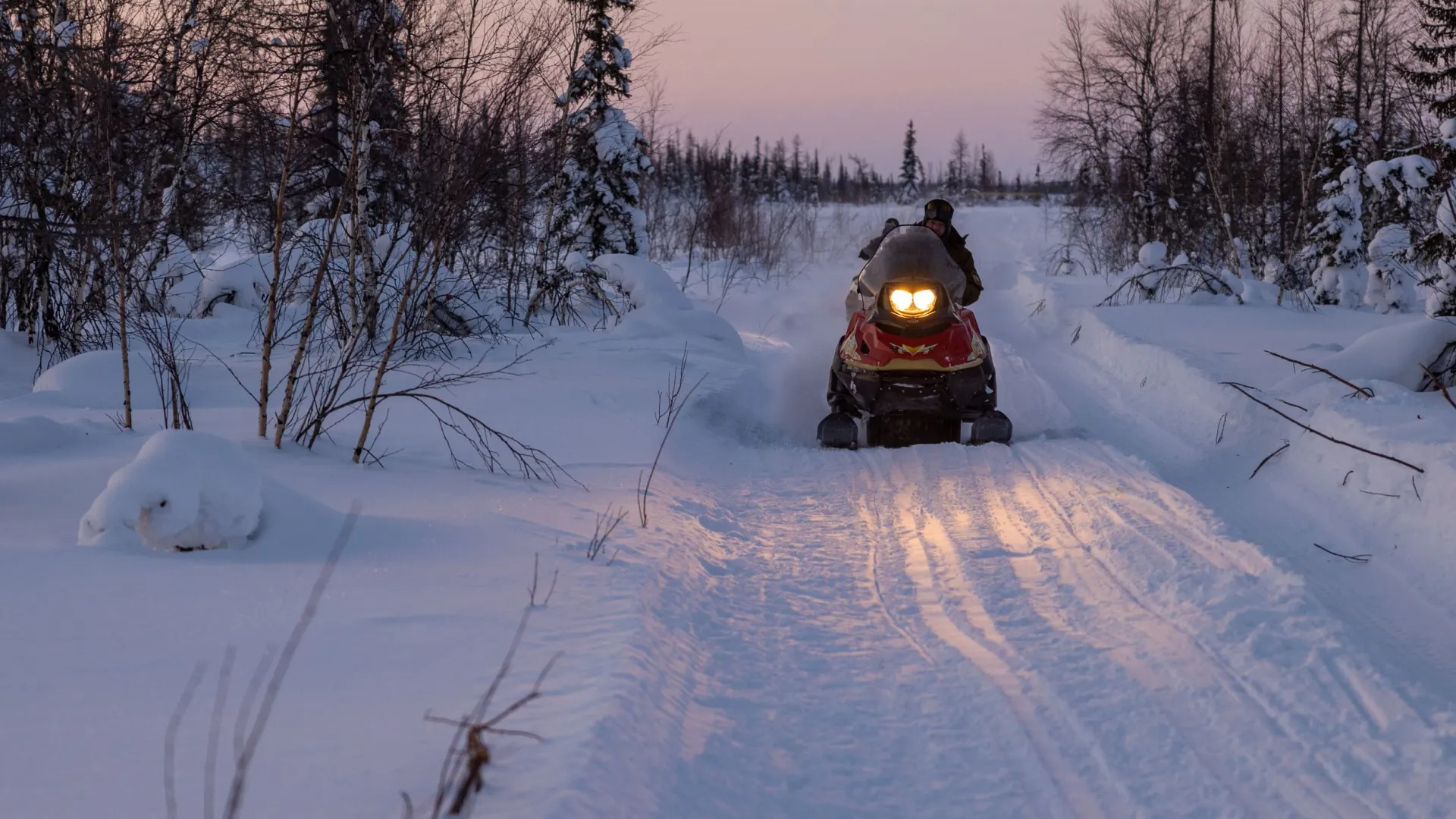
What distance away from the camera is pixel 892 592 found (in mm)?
4441

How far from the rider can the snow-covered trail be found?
10.9 ft

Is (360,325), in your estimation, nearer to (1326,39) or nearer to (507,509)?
(507,509)

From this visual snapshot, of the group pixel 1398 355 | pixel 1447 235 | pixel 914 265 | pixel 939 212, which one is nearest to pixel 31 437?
pixel 914 265

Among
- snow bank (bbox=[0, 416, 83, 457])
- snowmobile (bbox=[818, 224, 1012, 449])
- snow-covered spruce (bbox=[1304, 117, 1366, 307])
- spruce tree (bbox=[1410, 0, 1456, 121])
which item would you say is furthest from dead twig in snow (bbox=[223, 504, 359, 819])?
snow-covered spruce (bbox=[1304, 117, 1366, 307])

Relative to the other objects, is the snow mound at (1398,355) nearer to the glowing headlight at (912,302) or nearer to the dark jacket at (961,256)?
the dark jacket at (961,256)

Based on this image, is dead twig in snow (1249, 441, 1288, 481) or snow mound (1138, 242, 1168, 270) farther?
snow mound (1138, 242, 1168, 270)

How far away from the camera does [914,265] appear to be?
25.1 feet

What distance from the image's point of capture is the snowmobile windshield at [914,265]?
7.64 m

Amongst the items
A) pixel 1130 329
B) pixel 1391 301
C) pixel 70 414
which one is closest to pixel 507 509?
pixel 70 414

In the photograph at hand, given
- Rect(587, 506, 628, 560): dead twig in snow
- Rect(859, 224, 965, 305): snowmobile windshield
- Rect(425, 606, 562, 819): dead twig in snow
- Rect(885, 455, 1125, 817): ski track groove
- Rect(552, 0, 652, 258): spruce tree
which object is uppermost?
Rect(552, 0, 652, 258): spruce tree

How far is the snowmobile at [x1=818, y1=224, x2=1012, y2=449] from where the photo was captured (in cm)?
741

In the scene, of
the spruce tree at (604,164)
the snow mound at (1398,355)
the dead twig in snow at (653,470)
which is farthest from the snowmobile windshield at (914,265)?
the spruce tree at (604,164)

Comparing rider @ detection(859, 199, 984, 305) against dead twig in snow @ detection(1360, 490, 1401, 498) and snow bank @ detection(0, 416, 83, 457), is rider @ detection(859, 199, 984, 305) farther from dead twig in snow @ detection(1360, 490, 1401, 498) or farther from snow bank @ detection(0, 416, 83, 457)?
snow bank @ detection(0, 416, 83, 457)

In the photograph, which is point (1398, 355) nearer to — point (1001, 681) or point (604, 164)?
point (1001, 681)
